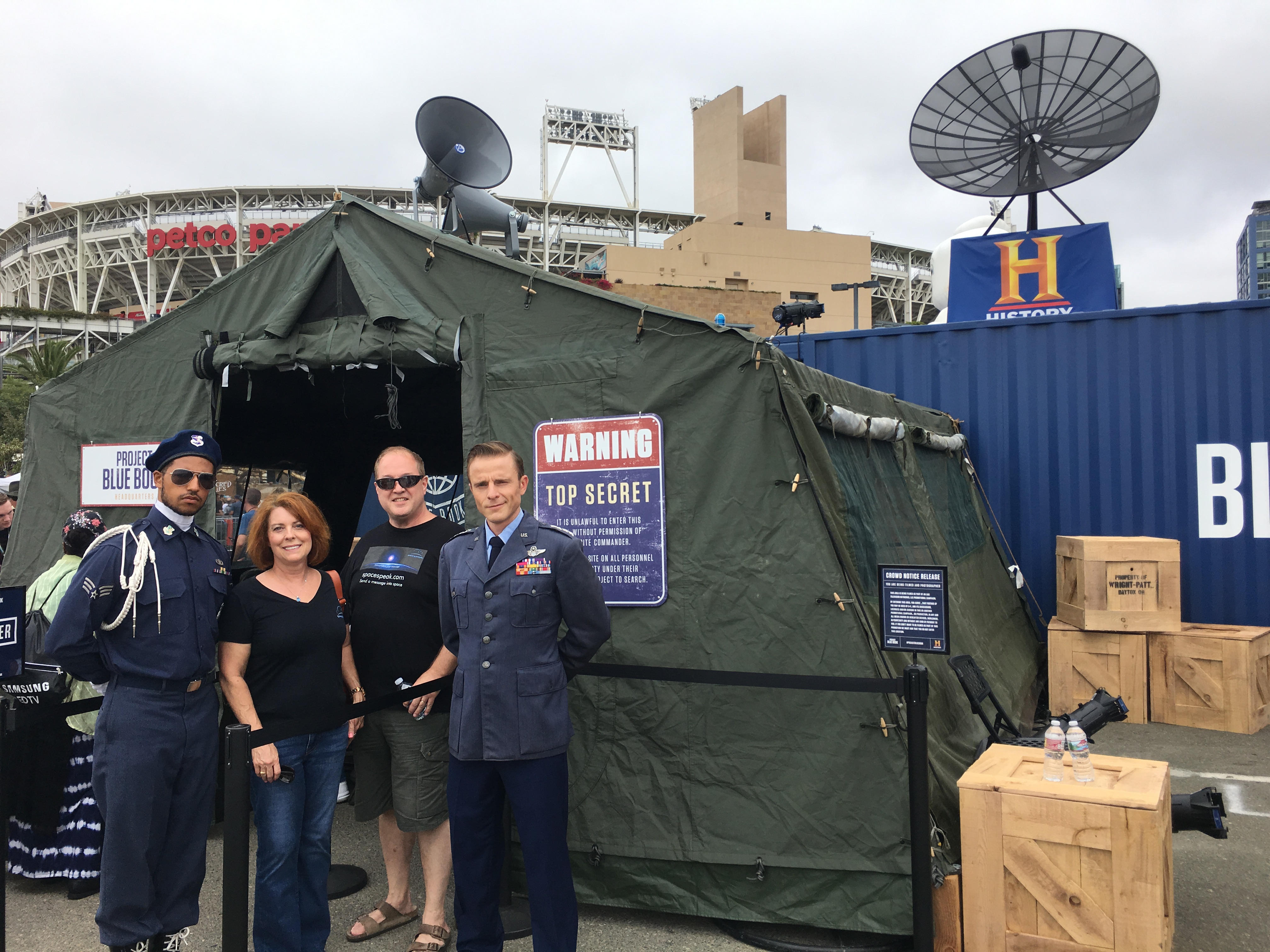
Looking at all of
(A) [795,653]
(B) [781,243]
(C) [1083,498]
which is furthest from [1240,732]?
(B) [781,243]

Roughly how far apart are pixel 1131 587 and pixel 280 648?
649 centimetres

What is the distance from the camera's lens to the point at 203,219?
2589 inches

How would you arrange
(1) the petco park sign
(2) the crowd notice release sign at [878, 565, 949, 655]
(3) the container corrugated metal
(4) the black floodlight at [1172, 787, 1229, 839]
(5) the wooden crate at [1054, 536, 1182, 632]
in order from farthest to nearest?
(1) the petco park sign < (3) the container corrugated metal < (5) the wooden crate at [1054, 536, 1182, 632] < (4) the black floodlight at [1172, 787, 1229, 839] < (2) the crowd notice release sign at [878, 565, 949, 655]

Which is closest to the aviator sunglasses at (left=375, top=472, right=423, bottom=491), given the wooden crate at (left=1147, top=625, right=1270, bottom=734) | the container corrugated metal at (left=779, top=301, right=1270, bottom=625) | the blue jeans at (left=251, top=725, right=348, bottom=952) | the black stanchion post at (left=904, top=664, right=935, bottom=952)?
the blue jeans at (left=251, top=725, right=348, bottom=952)

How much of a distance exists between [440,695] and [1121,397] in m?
7.34

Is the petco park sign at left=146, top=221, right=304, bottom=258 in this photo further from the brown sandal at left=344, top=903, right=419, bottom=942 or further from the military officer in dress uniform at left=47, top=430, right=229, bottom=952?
the brown sandal at left=344, top=903, right=419, bottom=942

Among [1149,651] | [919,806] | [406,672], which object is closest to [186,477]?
[406,672]

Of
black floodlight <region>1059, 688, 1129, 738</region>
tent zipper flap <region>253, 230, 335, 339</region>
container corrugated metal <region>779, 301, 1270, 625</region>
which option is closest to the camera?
tent zipper flap <region>253, 230, 335, 339</region>

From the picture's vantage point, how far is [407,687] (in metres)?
3.16

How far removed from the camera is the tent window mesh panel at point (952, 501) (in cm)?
600

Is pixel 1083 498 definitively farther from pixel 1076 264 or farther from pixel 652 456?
pixel 652 456

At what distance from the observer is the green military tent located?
3.15 meters

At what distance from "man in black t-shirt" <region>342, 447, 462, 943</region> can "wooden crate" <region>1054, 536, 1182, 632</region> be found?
564cm

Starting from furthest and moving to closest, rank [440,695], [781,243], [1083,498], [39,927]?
[781,243]
[1083,498]
[39,927]
[440,695]
